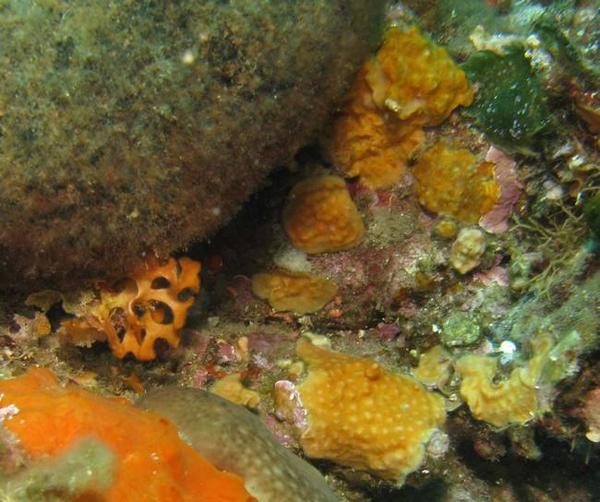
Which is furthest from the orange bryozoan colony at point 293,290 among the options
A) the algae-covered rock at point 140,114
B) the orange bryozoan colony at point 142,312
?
the algae-covered rock at point 140,114

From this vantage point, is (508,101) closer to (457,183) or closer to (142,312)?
(457,183)

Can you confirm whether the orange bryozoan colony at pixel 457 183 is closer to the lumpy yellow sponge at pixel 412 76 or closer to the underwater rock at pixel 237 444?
the lumpy yellow sponge at pixel 412 76

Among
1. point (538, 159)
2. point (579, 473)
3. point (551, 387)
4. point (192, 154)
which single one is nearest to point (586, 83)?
point (538, 159)

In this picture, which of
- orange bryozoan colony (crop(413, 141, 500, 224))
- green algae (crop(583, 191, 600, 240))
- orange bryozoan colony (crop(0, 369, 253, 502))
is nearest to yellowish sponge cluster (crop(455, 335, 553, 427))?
green algae (crop(583, 191, 600, 240))

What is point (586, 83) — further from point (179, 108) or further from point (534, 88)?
point (179, 108)

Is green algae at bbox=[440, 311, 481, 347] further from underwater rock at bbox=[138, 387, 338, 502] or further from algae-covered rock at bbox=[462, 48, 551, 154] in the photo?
underwater rock at bbox=[138, 387, 338, 502]
